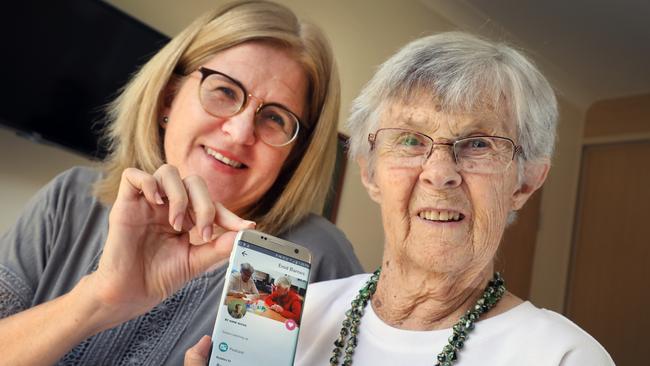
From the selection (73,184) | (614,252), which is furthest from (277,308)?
(614,252)

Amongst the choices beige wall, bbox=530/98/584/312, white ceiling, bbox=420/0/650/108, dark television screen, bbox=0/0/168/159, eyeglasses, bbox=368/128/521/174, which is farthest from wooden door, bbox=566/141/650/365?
eyeglasses, bbox=368/128/521/174

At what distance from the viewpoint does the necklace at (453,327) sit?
0.81m

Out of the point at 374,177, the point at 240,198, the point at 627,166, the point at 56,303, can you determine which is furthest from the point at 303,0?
the point at 627,166

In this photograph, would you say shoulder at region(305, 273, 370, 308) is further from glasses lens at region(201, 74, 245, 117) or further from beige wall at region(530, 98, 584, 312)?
beige wall at region(530, 98, 584, 312)

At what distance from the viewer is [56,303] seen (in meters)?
0.85

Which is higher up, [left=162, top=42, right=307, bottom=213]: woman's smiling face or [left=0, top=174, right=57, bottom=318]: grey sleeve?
[left=162, top=42, right=307, bottom=213]: woman's smiling face

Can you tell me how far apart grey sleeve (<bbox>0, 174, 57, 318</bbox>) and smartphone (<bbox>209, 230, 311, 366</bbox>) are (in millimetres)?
471

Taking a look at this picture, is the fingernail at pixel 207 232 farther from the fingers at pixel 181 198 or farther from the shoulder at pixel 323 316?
the shoulder at pixel 323 316

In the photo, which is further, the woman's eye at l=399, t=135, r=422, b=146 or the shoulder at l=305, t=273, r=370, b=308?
the shoulder at l=305, t=273, r=370, b=308

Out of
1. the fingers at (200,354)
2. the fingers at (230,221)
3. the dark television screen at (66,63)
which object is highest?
the dark television screen at (66,63)

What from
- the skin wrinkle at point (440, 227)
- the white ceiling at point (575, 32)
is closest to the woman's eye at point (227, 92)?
the skin wrinkle at point (440, 227)

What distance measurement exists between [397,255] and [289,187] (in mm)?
404

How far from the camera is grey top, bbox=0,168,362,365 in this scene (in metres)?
1.02

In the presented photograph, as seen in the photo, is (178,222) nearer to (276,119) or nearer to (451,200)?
(451,200)
